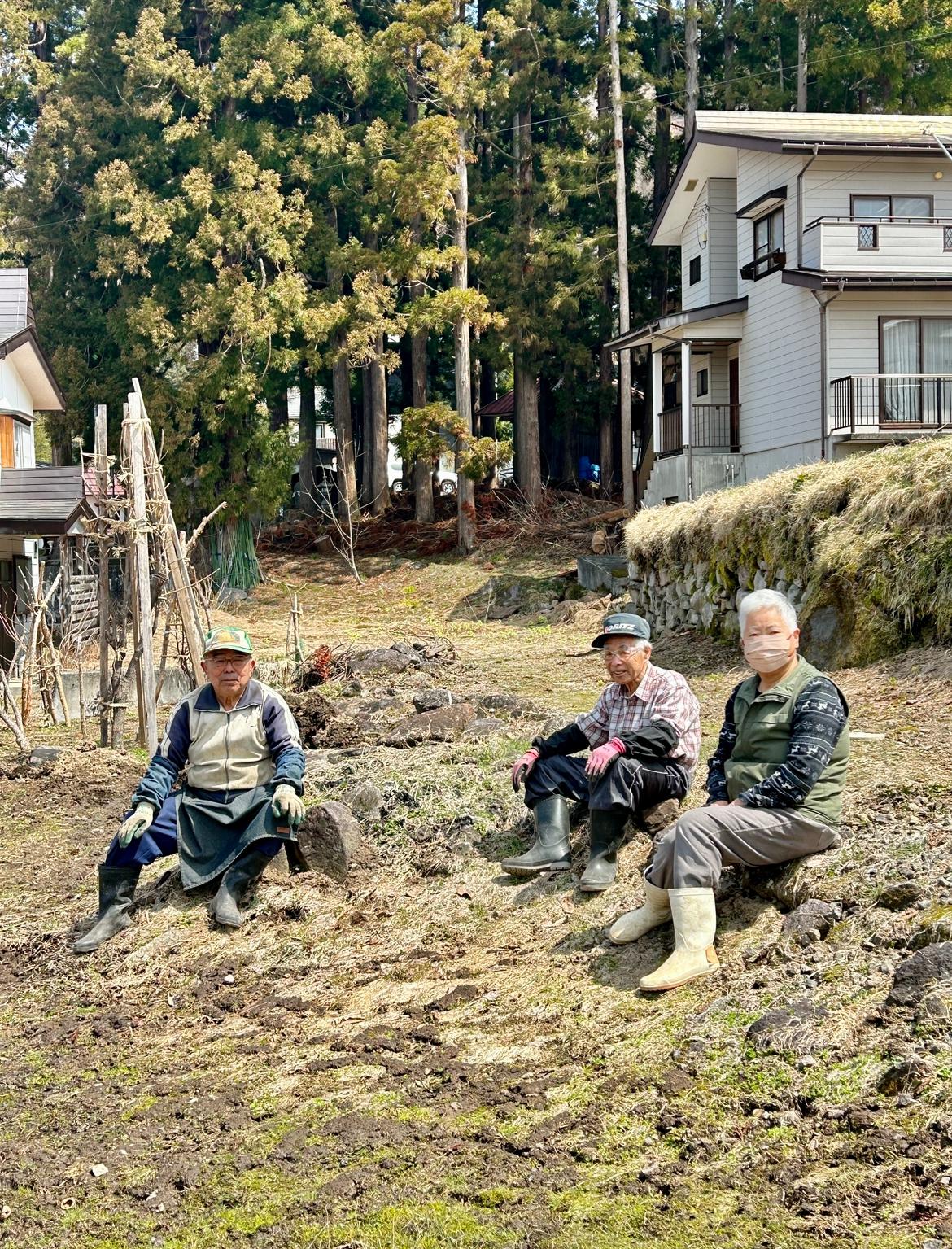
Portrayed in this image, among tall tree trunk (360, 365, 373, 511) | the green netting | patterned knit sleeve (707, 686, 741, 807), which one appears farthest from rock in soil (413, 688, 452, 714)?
tall tree trunk (360, 365, 373, 511)

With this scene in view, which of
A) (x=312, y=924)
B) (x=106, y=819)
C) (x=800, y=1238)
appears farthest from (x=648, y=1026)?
(x=106, y=819)

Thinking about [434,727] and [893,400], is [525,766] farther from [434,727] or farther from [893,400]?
[893,400]

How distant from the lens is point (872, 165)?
22719 mm

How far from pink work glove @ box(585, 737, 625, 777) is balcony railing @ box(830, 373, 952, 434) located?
15.7m

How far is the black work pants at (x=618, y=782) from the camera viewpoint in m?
6.37

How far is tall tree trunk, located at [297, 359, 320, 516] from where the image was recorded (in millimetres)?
32625

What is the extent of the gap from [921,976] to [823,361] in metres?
18.3

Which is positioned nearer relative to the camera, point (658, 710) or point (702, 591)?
point (658, 710)

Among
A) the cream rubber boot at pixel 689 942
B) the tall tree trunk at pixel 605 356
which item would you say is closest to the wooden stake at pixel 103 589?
the cream rubber boot at pixel 689 942

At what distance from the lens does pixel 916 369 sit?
21.6m

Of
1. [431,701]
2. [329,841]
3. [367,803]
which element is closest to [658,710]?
[329,841]

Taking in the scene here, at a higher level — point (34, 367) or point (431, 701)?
point (34, 367)

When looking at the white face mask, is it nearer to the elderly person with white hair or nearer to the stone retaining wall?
the elderly person with white hair

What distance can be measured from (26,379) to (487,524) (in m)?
10.2
